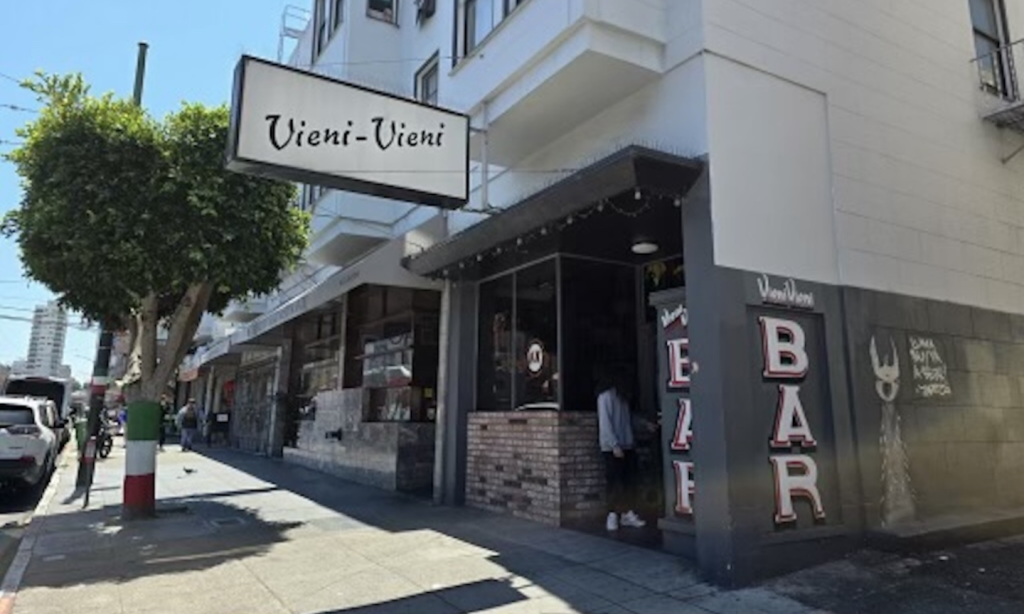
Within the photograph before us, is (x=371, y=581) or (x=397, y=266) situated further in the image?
(x=397, y=266)

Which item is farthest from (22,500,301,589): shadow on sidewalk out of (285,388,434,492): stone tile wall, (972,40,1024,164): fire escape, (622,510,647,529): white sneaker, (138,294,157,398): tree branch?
(972,40,1024,164): fire escape

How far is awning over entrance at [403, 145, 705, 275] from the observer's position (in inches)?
250

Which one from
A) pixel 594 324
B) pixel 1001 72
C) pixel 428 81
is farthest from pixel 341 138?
pixel 1001 72

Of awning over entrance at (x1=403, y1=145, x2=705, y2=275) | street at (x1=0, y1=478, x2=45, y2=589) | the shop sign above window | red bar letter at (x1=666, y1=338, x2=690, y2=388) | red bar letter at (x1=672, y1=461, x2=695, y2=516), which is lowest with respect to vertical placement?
street at (x1=0, y1=478, x2=45, y2=589)

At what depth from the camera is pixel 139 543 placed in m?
8.09

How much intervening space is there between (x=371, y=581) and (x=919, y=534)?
16.7 ft

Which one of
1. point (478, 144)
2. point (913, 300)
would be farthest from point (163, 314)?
point (913, 300)

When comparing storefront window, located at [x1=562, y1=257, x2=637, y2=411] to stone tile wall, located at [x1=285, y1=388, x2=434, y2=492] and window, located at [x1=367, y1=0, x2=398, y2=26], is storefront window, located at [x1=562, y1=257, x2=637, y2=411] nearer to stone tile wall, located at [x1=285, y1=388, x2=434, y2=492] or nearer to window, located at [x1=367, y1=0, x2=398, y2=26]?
stone tile wall, located at [x1=285, y1=388, x2=434, y2=492]

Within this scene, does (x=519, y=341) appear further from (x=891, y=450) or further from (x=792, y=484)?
(x=891, y=450)

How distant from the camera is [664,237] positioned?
8.77 m

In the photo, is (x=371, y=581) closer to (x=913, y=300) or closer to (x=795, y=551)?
(x=795, y=551)

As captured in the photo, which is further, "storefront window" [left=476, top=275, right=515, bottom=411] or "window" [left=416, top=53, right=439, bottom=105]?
"window" [left=416, top=53, right=439, bottom=105]

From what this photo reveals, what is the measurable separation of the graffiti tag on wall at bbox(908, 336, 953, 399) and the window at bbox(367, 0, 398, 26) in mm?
11167

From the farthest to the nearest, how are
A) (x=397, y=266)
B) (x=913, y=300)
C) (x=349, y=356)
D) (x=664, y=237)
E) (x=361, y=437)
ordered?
(x=349, y=356) < (x=361, y=437) < (x=397, y=266) < (x=664, y=237) < (x=913, y=300)
